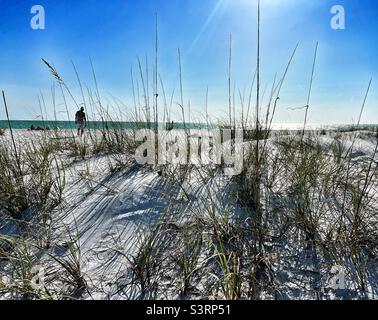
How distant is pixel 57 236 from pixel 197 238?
0.76 metres

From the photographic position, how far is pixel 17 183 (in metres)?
1.49

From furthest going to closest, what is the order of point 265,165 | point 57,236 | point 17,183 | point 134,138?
point 134,138 → point 265,165 → point 17,183 → point 57,236

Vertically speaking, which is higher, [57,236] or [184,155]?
[184,155]

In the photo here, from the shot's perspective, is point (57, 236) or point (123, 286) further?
point (57, 236)

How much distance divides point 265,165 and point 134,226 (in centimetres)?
122

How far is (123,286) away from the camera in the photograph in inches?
34.9
